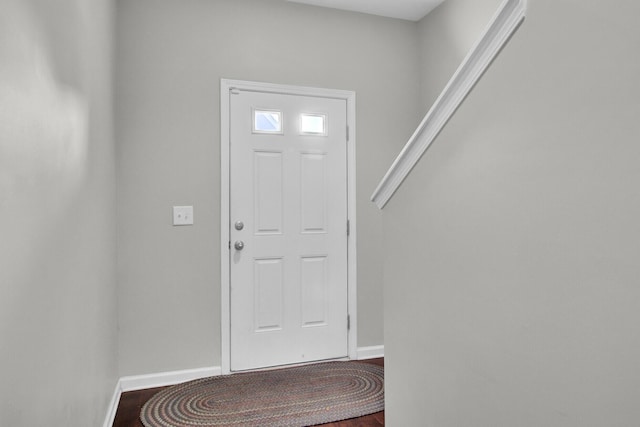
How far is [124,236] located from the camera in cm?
277

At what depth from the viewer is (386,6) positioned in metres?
3.21

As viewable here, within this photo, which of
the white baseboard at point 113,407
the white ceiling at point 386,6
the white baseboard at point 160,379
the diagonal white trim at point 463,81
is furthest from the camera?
the white ceiling at point 386,6

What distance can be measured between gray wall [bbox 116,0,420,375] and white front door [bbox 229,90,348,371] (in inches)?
6.1

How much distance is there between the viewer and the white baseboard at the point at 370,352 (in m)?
3.27

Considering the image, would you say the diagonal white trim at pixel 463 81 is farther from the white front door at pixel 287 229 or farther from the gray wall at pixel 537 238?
the white front door at pixel 287 229

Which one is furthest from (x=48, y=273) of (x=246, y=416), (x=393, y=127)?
(x=393, y=127)

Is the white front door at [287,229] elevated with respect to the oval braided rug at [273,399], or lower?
elevated

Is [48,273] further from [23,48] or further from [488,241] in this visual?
[488,241]

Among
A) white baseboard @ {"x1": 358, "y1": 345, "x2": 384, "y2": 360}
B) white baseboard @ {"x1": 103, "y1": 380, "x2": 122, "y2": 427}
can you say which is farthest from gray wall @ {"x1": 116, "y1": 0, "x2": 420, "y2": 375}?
white baseboard @ {"x1": 358, "y1": 345, "x2": 384, "y2": 360}

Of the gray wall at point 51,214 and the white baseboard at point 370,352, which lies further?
the white baseboard at point 370,352

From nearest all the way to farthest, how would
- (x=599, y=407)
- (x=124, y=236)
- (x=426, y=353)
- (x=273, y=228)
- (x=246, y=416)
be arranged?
(x=599, y=407) → (x=426, y=353) → (x=246, y=416) → (x=124, y=236) → (x=273, y=228)

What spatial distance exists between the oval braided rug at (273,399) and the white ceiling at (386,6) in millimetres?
2588

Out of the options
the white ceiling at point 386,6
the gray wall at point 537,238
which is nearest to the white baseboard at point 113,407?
the gray wall at point 537,238

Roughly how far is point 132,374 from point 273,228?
129cm
